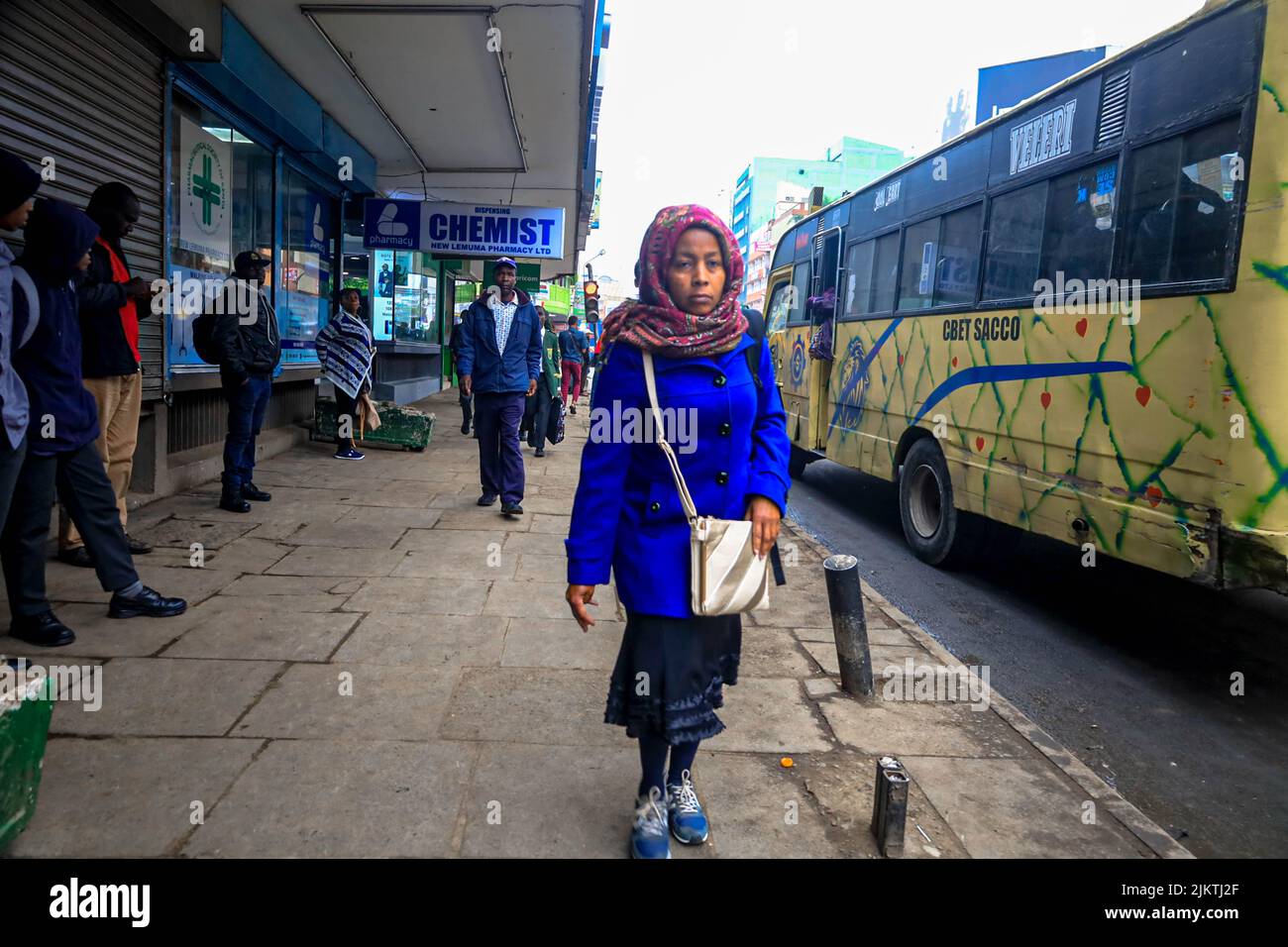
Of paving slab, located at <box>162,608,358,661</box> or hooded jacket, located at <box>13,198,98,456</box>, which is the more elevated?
hooded jacket, located at <box>13,198,98,456</box>

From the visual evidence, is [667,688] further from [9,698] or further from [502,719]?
[9,698]

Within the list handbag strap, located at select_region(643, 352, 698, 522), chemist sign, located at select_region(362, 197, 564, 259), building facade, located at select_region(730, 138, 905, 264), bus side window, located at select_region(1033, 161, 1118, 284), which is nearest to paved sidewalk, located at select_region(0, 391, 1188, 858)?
handbag strap, located at select_region(643, 352, 698, 522)

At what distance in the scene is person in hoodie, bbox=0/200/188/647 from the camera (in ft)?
12.2

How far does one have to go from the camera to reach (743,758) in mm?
3254

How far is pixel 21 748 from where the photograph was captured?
96.0 inches

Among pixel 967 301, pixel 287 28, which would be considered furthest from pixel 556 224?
pixel 967 301

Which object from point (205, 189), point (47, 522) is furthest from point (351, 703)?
point (205, 189)

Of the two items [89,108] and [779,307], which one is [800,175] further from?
[89,108]

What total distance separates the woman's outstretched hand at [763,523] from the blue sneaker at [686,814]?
761 millimetres

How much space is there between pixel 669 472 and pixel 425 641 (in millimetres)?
2302

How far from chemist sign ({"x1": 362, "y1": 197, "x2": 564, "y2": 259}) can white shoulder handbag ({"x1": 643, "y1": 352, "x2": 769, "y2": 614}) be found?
990cm

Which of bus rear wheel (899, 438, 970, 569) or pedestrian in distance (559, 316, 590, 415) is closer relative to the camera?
bus rear wheel (899, 438, 970, 569)

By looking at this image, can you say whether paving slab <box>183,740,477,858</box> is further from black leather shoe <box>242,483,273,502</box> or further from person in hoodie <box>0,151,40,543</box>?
black leather shoe <box>242,483,273,502</box>

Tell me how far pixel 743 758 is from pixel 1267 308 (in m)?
3.12
